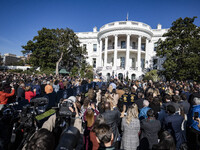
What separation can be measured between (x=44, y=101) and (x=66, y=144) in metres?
1.79

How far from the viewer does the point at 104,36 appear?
1110 inches

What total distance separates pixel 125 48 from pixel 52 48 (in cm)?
1674

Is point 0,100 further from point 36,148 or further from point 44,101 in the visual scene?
point 36,148

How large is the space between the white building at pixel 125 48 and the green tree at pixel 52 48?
5.59 meters

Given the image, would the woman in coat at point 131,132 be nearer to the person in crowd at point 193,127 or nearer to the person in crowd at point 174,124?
the person in crowd at point 174,124

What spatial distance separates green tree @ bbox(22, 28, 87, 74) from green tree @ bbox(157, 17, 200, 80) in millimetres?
17529

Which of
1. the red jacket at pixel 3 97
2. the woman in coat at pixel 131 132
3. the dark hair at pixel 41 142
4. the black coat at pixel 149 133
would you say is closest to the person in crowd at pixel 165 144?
the black coat at pixel 149 133

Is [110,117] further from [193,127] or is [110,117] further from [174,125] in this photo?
[193,127]

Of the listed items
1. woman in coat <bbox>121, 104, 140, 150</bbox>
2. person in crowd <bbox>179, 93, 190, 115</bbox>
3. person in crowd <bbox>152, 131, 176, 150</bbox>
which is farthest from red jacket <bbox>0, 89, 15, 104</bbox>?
person in crowd <bbox>179, 93, 190, 115</bbox>

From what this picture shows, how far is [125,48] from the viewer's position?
28.8 metres

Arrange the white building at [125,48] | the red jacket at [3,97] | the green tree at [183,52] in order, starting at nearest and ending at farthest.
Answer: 1. the red jacket at [3,97]
2. the green tree at [183,52]
3. the white building at [125,48]

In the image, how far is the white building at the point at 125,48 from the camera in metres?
26.1

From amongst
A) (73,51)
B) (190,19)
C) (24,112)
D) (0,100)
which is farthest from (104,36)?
(24,112)

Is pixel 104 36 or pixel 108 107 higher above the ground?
pixel 104 36
